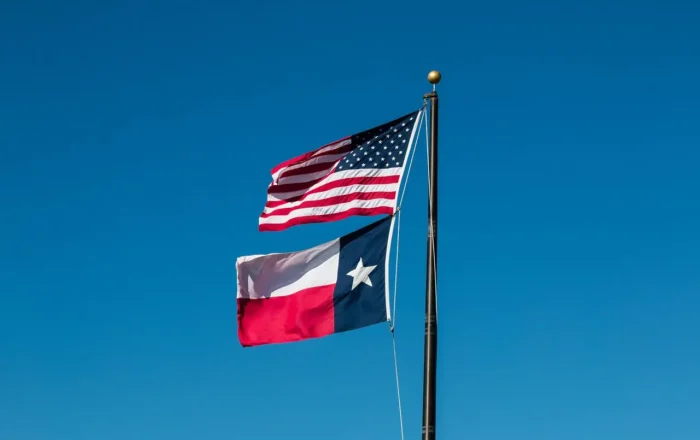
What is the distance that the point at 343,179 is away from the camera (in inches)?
752

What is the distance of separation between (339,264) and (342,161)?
2220 millimetres

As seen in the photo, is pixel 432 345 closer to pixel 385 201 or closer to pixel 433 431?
pixel 433 431

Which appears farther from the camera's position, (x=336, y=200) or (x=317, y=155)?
(x=317, y=155)

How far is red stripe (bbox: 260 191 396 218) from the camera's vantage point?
59.6ft

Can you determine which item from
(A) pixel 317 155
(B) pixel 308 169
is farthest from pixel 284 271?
(A) pixel 317 155

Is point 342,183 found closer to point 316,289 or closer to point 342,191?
point 342,191

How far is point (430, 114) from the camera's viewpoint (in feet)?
58.0

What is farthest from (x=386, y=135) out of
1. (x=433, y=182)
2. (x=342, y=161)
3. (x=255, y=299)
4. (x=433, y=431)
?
(x=433, y=431)

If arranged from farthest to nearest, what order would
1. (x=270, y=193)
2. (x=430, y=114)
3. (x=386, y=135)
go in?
(x=270, y=193) < (x=386, y=135) < (x=430, y=114)

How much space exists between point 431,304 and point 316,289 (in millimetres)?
3952

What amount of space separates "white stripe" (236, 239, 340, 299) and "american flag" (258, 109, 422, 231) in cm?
66

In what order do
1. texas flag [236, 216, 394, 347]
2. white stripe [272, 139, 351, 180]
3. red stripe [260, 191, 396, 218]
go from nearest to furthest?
texas flag [236, 216, 394, 347]
red stripe [260, 191, 396, 218]
white stripe [272, 139, 351, 180]

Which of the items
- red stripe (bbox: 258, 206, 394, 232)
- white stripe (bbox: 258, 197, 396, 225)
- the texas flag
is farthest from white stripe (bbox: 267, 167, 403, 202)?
the texas flag

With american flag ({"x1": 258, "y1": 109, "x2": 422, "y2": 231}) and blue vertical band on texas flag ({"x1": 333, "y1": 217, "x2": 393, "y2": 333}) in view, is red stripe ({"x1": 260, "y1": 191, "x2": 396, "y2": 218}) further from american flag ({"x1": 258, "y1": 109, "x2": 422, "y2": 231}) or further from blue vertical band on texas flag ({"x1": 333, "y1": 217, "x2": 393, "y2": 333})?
blue vertical band on texas flag ({"x1": 333, "y1": 217, "x2": 393, "y2": 333})
